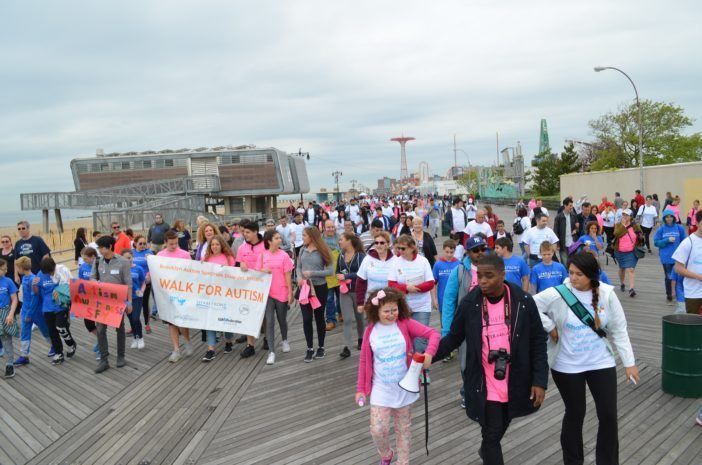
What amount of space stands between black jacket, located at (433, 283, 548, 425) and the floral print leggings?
63 centimetres

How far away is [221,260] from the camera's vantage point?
7.77m

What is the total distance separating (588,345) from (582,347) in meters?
0.04

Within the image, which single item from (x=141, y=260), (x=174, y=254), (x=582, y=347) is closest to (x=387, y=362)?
(x=582, y=347)

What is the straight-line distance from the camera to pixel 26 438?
5285mm

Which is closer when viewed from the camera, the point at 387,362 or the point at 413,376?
the point at 413,376

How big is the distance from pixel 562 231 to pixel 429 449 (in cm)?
738

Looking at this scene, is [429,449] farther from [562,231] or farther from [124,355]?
[562,231]

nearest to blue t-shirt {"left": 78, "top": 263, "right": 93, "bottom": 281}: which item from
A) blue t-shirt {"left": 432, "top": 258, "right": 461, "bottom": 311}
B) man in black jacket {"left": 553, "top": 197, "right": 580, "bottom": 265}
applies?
blue t-shirt {"left": 432, "top": 258, "right": 461, "bottom": 311}

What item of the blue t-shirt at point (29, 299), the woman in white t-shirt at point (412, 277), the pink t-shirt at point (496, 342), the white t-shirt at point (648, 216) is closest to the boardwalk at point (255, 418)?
the blue t-shirt at point (29, 299)

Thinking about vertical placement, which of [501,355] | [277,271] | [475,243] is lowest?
[501,355]

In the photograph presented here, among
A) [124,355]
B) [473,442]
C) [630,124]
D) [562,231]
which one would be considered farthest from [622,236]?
[630,124]

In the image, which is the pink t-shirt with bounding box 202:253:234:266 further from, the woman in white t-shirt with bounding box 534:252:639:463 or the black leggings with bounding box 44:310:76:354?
the woman in white t-shirt with bounding box 534:252:639:463

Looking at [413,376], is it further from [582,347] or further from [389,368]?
[582,347]

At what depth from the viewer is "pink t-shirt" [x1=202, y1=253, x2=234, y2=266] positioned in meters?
7.76
